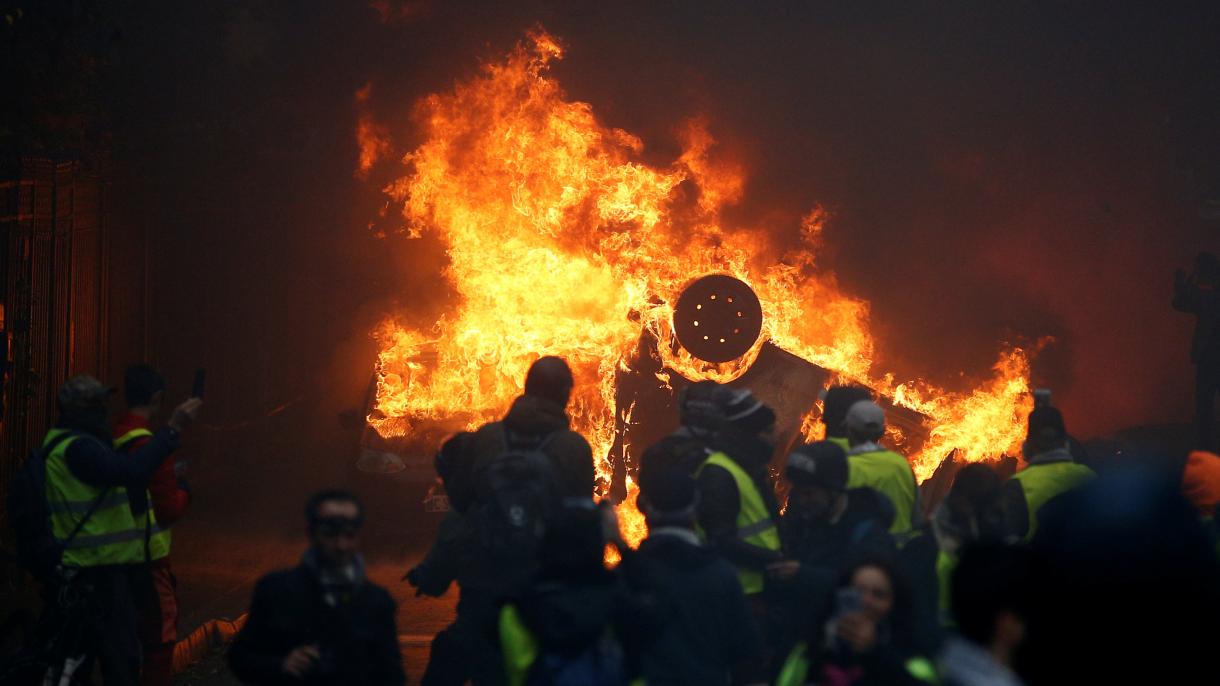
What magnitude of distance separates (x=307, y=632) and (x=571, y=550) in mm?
1019

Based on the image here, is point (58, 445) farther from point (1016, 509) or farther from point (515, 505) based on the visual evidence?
point (1016, 509)

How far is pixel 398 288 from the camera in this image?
19500mm

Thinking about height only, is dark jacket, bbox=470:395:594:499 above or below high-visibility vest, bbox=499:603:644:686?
above

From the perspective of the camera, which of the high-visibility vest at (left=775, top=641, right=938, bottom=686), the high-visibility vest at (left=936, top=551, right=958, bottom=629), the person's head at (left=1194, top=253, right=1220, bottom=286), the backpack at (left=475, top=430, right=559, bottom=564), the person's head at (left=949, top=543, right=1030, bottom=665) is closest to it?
the person's head at (left=949, top=543, right=1030, bottom=665)

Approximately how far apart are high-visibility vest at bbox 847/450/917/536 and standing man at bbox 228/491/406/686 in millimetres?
2505

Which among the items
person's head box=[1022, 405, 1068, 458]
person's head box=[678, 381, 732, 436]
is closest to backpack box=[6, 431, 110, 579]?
person's head box=[678, 381, 732, 436]

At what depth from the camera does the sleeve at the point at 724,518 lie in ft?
17.6

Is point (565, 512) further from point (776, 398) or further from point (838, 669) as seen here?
point (776, 398)

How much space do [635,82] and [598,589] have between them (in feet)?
50.3

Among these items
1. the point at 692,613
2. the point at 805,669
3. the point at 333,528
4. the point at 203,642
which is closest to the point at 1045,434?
the point at 692,613

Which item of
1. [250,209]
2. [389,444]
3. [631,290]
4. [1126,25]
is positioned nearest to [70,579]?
[389,444]

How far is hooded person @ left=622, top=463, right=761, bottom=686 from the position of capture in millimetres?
4066

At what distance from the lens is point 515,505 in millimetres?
5254

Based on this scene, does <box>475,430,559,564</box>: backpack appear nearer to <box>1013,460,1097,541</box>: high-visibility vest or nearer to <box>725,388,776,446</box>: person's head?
<box>725,388,776,446</box>: person's head
